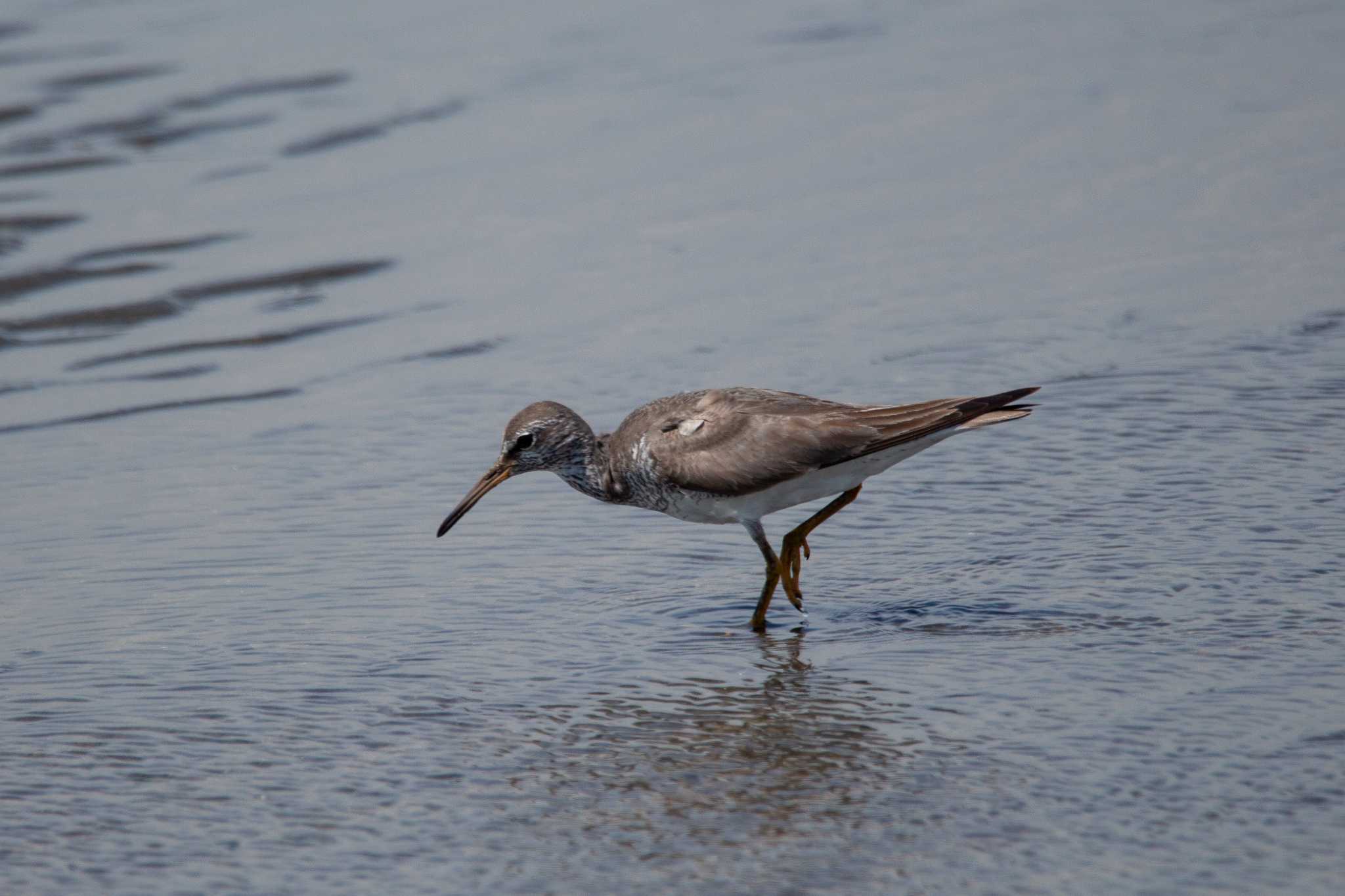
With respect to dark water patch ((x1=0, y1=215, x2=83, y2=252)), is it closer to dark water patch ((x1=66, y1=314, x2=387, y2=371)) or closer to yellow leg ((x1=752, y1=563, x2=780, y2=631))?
dark water patch ((x1=66, y1=314, x2=387, y2=371))

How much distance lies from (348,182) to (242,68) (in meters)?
3.65

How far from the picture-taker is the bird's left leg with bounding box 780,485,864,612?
283 inches

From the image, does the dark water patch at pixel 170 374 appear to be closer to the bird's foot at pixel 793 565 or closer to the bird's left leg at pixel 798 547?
the bird's left leg at pixel 798 547

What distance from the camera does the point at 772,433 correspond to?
747cm

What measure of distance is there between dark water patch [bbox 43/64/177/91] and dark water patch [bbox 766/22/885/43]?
19.2 feet

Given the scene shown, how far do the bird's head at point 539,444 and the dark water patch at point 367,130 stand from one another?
7.59 m

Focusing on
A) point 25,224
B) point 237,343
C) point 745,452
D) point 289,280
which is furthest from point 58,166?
point 745,452

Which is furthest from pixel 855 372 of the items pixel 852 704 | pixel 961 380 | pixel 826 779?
pixel 826 779

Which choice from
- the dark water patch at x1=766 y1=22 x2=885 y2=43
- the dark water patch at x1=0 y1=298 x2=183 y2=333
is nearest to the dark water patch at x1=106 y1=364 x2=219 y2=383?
the dark water patch at x1=0 y1=298 x2=183 y2=333

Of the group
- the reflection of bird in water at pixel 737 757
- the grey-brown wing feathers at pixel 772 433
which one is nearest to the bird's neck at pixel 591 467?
the grey-brown wing feathers at pixel 772 433

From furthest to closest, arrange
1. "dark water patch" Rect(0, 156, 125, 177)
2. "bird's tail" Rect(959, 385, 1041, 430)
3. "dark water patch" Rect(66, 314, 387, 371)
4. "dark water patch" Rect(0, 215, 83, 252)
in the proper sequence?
1. "dark water patch" Rect(0, 156, 125, 177)
2. "dark water patch" Rect(0, 215, 83, 252)
3. "dark water patch" Rect(66, 314, 387, 371)
4. "bird's tail" Rect(959, 385, 1041, 430)

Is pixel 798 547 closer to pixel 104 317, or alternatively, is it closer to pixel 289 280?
pixel 289 280

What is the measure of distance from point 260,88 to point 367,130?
1821 millimetres

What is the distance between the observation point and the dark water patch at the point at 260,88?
15.9 meters
